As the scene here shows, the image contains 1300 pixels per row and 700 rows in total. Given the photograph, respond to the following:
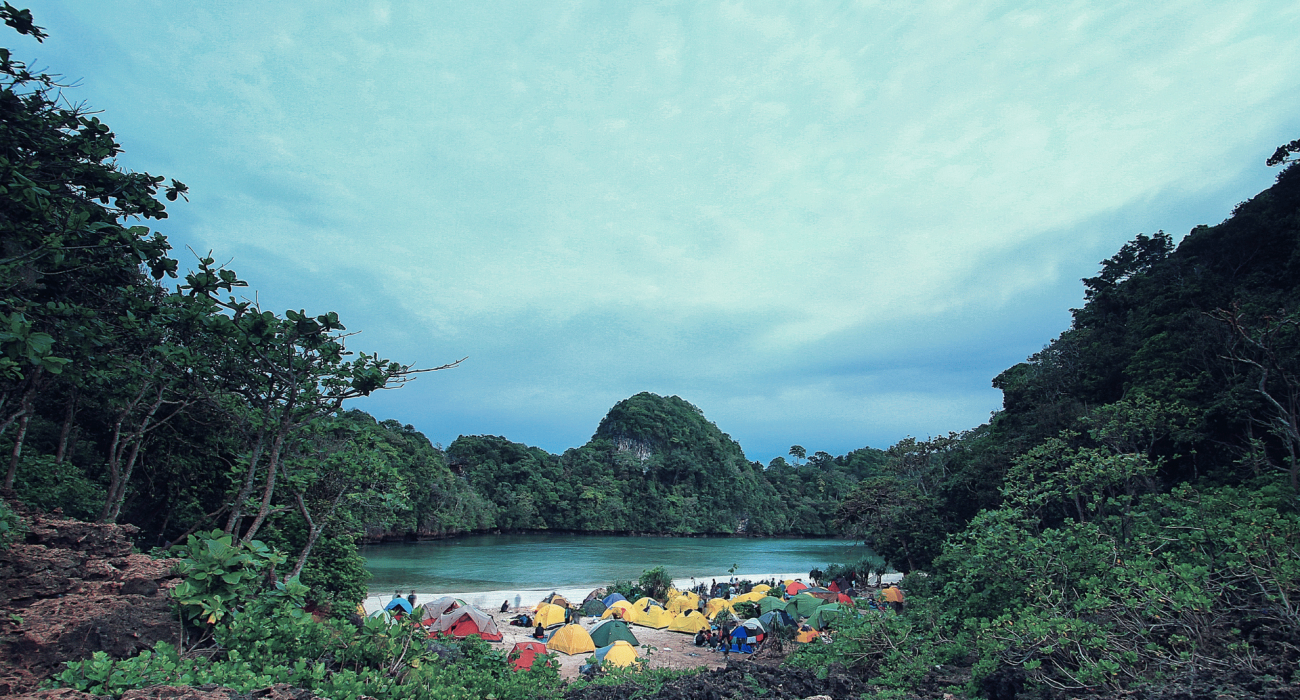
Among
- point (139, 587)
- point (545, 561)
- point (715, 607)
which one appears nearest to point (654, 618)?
point (715, 607)

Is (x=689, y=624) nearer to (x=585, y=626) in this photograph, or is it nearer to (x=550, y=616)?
(x=585, y=626)

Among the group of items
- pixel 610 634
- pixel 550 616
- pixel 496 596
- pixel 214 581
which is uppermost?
pixel 214 581

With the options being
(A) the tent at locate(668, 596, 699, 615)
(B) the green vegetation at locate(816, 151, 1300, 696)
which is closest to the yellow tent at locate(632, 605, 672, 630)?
(A) the tent at locate(668, 596, 699, 615)

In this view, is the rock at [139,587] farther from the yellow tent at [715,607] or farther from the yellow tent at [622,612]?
the yellow tent at [715,607]

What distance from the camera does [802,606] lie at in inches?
627

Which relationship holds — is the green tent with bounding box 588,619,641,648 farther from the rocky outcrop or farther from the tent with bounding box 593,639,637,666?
the rocky outcrop

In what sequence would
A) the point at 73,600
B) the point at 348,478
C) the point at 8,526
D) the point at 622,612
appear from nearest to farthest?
the point at 8,526, the point at 73,600, the point at 348,478, the point at 622,612

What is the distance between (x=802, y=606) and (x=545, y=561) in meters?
28.6

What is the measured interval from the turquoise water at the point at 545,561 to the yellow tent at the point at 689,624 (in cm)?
1034

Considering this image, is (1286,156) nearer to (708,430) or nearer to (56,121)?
(56,121)

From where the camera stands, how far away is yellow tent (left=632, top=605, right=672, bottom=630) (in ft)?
55.6

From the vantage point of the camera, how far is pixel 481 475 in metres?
62.8

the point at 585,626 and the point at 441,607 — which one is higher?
the point at 441,607

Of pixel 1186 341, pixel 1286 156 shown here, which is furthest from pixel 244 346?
pixel 1286 156
